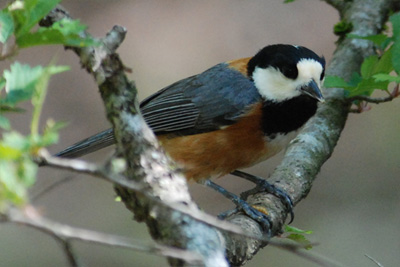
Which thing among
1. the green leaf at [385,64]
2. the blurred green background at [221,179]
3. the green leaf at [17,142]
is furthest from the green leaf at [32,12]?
the blurred green background at [221,179]

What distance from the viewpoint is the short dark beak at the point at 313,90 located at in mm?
3513

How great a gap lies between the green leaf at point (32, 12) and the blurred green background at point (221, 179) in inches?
149

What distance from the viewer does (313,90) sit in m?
3.56

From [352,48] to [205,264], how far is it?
3.16 metres

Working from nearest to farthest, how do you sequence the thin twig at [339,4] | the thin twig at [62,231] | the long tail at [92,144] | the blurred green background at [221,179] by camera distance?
the thin twig at [62,231]
the long tail at [92,144]
the thin twig at [339,4]
the blurred green background at [221,179]

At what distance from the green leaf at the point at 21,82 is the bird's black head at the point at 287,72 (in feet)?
6.77

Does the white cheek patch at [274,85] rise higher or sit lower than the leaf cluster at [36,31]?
lower

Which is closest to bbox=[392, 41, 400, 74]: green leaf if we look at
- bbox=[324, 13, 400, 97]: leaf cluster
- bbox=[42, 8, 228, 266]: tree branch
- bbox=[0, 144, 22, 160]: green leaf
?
bbox=[324, 13, 400, 97]: leaf cluster

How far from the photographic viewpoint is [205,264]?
5.49 ft

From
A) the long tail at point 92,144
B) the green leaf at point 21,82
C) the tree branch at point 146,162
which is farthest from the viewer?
the long tail at point 92,144

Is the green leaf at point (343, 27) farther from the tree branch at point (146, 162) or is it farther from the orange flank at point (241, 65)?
the tree branch at point (146, 162)

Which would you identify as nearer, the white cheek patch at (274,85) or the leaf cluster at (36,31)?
the leaf cluster at (36,31)

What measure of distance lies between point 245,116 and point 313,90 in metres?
0.43

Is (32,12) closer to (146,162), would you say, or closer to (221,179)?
(146,162)
